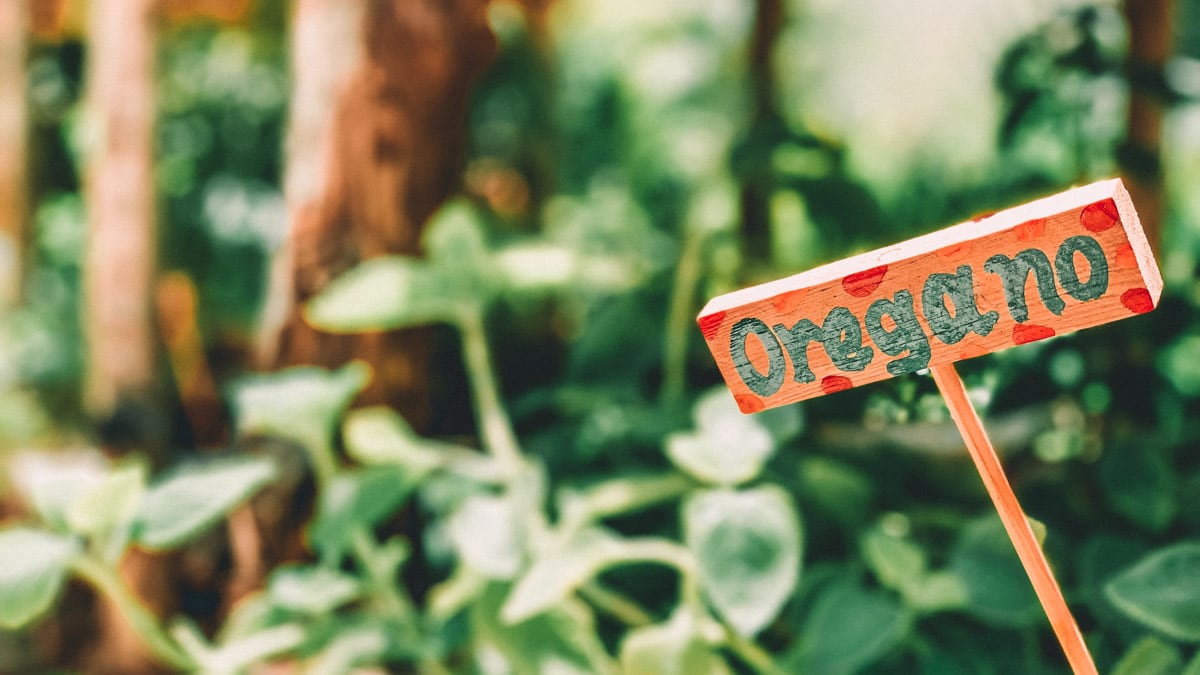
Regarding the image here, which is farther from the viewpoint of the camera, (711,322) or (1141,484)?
(1141,484)

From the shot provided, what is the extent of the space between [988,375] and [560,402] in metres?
0.48

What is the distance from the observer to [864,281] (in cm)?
34

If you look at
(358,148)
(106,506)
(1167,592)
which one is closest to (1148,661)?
(1167,592)

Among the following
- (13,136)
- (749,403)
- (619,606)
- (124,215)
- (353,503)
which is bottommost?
(619,606)

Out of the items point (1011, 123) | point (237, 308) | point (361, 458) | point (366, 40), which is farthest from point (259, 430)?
point (237, 308)

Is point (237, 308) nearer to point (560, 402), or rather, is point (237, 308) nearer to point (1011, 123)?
point (560, 402)

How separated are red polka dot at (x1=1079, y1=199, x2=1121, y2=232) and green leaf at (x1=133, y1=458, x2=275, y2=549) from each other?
51cm

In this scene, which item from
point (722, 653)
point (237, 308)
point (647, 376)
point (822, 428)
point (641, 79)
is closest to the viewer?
point (722, 653)

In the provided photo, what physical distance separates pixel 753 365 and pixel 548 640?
322 millimetres

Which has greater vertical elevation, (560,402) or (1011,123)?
(1011,123)

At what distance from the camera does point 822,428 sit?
0.78 m

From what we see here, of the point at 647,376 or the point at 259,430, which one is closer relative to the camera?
the point at 259,430

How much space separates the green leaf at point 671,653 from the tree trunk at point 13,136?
124cm

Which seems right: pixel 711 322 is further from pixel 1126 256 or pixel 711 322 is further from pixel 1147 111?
pixel 1147 111
